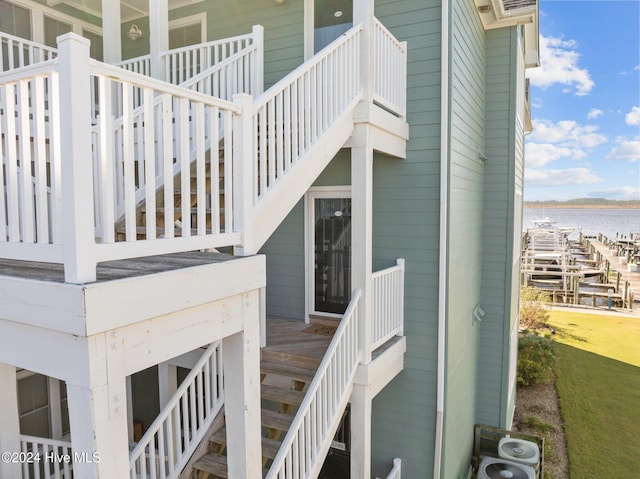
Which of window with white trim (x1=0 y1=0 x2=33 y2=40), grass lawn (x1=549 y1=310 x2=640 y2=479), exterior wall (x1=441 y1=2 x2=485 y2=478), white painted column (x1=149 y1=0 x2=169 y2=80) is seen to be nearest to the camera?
white painted column (x1=149 y1=0 x2=169 y2=80)

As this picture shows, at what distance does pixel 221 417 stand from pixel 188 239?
10.8 feet

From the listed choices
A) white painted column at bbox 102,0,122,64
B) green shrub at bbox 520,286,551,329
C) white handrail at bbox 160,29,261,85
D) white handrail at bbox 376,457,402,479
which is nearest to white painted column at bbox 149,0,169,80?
white handrail at bbox 160,29,261,85

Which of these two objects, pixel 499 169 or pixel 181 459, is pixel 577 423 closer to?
A: pixel 499 169

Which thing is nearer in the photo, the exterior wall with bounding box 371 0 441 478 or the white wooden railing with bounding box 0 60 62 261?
the white wooden railing with bounding box 0 60 62 261

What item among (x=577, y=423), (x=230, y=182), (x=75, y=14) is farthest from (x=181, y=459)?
(x=577, y=423)

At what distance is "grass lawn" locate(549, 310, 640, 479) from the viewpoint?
8781mm

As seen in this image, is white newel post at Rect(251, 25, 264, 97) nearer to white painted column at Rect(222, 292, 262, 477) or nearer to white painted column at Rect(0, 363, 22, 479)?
white painted column at Rect(222, 292, 262, 477)

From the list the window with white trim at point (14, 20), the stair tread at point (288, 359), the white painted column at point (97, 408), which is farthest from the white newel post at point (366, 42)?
the window with white trim at point (14, 20)

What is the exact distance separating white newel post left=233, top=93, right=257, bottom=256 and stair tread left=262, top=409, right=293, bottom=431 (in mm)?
2477

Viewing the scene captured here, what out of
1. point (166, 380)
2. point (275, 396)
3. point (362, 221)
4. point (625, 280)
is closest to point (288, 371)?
point (275, 396)

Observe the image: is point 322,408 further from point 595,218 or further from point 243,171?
point 595,218

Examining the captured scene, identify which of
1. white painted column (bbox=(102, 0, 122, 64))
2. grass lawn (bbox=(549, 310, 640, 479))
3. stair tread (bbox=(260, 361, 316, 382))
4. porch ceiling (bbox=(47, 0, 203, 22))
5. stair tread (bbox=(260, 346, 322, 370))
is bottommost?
grass lawn (bbox=(549, 310, 640, 479))

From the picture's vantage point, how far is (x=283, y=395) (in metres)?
4.80

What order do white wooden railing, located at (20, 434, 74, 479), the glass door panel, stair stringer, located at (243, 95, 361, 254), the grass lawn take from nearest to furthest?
1. stair stringer, located at (243, 95, 361, 254)
2. white wooden railing, located at (20, 434, 74, 479)
3. the glass door panel
4. the grass lawn
